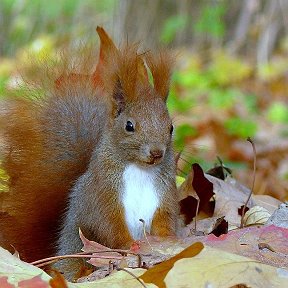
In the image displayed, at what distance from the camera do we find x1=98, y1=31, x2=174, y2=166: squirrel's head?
274 centimetres

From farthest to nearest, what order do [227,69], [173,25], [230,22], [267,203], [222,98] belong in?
1. [230,22]
2. [227,69]
3. [173,25]
4. [222,98]
5. [267,203]

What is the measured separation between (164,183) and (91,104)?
0.53 m

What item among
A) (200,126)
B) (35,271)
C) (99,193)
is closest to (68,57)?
(99,193)

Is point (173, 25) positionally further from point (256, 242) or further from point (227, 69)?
point (256, 242)

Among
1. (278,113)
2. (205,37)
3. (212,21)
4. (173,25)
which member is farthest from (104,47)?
(205,37)

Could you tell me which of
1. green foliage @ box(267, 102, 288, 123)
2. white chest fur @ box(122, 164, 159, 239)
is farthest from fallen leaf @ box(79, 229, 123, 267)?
green foliage @ box(267, 102, 288, 123)

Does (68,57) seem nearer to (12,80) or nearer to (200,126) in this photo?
(12,80)

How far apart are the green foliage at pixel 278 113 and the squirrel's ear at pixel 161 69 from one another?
7094mm

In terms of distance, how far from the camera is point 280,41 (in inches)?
457

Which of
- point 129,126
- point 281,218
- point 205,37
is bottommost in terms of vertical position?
point 281,218

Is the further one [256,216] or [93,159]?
[256,216]

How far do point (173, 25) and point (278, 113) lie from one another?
1815 millimetres

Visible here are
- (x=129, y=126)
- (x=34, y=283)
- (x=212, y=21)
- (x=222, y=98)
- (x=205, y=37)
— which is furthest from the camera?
(x=205, y=37)

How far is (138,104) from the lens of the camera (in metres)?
2.82
